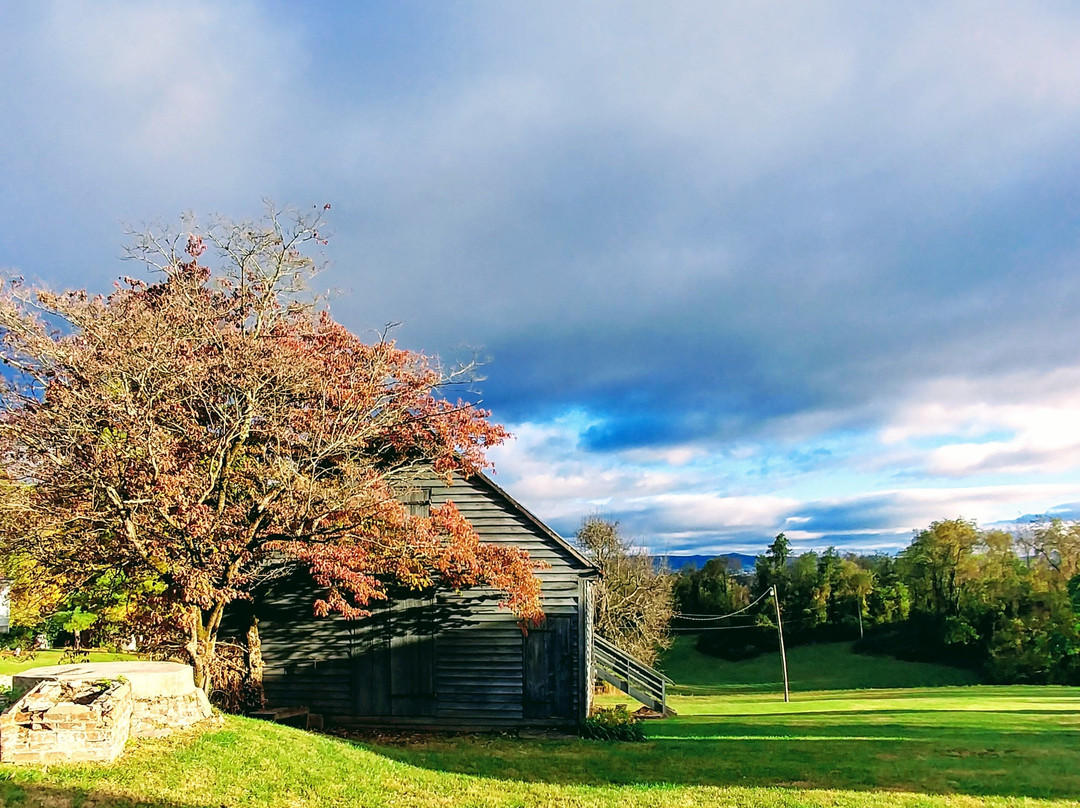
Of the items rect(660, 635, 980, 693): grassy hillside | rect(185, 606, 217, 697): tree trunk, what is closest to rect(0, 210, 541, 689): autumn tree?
rect(185, 606, 217, 697): tree trunk

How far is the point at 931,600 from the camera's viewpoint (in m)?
58.1

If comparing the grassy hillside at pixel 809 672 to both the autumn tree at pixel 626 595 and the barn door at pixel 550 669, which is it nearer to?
the autumn tree at pixel 626 595

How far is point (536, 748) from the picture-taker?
14.8 meters

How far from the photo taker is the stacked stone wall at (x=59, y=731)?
8.55 meters

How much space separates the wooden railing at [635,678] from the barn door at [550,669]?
3565 mm

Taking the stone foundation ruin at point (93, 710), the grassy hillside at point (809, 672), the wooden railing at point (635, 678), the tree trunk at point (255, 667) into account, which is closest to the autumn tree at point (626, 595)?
the grassy hillside at point (809, 672)

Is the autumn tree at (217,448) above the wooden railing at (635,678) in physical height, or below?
above

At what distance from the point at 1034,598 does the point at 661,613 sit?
2434 centimetres

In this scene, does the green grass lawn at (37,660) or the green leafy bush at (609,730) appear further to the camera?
the green grass lawn at (37,660)

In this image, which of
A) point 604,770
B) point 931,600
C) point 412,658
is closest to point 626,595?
point 931,600

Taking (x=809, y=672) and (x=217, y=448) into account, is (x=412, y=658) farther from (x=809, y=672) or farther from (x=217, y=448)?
(x=809, y=672)

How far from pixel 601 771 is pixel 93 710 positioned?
732 centimetres

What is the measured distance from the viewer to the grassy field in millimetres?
8438

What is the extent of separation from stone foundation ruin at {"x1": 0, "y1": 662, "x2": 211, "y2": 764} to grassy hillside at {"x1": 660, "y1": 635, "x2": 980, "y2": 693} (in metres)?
37.2
